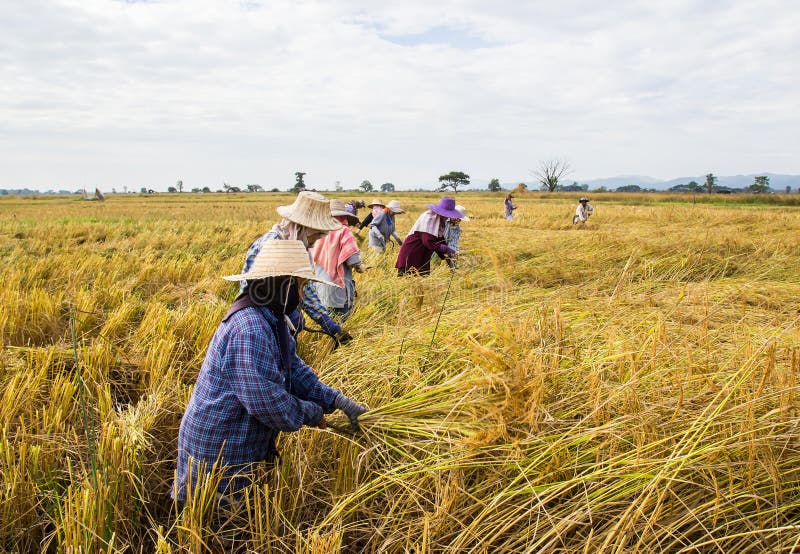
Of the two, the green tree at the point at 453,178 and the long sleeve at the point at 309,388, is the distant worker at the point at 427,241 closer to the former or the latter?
the long sleeve at the point at 309,388

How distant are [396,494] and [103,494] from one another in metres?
0.97

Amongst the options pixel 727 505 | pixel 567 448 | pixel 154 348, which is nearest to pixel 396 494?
pixel 567 448

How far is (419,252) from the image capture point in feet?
17.4

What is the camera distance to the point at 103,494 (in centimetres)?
154

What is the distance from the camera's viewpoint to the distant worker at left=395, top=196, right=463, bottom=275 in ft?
17.0

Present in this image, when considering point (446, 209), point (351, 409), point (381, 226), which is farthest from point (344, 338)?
point (381, 226)

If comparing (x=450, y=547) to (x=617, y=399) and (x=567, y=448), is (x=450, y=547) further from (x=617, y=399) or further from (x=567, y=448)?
(x=617, y=399)

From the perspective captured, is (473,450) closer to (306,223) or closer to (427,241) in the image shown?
(306,223)

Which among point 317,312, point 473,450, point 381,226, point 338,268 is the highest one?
point 381,226

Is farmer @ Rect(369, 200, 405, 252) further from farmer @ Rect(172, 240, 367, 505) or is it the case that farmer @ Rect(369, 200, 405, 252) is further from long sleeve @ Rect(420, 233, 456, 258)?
farmer @ Rect(172, 240, 367, 505)

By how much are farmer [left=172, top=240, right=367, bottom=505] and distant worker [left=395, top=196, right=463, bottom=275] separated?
133 inches

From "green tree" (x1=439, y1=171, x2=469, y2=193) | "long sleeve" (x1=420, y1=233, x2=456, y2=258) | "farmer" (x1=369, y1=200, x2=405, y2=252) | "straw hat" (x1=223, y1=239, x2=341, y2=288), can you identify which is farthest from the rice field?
"green tree" (x1=439, y1=171, x2=469, y2=193)

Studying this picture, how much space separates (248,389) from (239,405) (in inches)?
5.9

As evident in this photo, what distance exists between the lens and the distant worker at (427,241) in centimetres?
517
